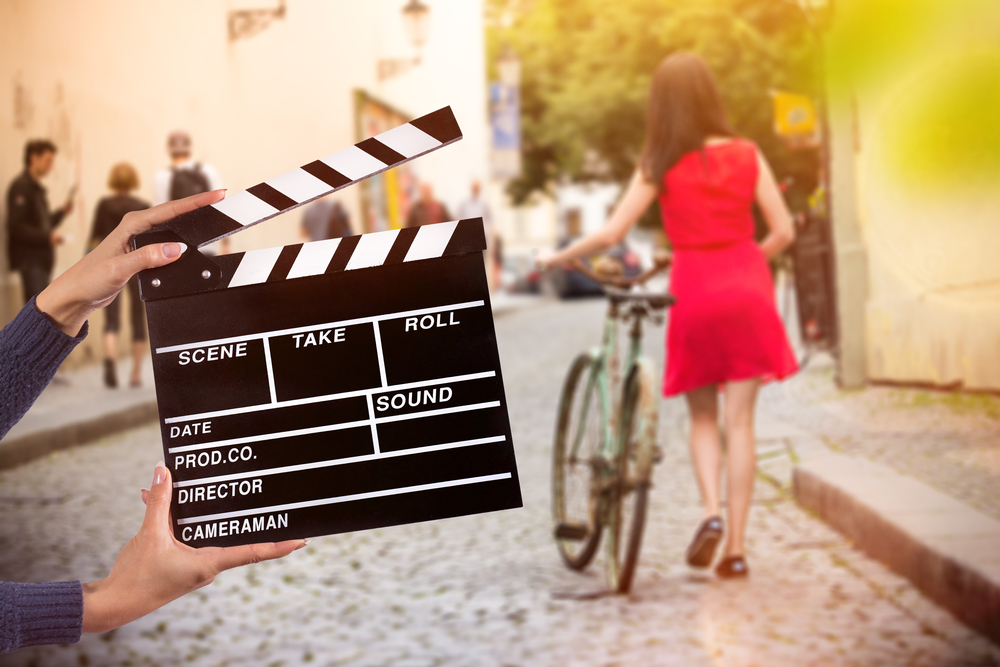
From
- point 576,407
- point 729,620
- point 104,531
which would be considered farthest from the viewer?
point 104,531

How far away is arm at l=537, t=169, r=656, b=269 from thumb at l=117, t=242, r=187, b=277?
9.06 ft

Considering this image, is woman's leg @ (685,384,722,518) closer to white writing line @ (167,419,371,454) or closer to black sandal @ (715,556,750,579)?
black sandal @ (715,556,750,579)

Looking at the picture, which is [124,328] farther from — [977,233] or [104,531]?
[977,233]

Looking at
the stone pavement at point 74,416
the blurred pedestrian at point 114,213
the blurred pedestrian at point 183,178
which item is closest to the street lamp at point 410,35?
the blurred pedestrian at point 183,178

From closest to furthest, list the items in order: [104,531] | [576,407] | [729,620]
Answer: [729,620] < [576,407] < [104,531]

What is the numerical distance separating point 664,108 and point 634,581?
5.40ft

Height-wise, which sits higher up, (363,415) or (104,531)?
(363,415)

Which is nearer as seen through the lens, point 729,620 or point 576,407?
point 729,620

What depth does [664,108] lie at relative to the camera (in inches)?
167

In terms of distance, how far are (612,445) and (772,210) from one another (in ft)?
3.21

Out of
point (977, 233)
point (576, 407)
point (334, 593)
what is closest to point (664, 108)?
point (576, 407)

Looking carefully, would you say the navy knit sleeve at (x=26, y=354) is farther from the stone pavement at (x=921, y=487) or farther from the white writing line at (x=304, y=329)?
the stone pavement at (x=921, y=487)

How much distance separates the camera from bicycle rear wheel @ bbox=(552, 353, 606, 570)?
451 cm

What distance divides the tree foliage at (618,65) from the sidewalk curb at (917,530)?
7.71 m
